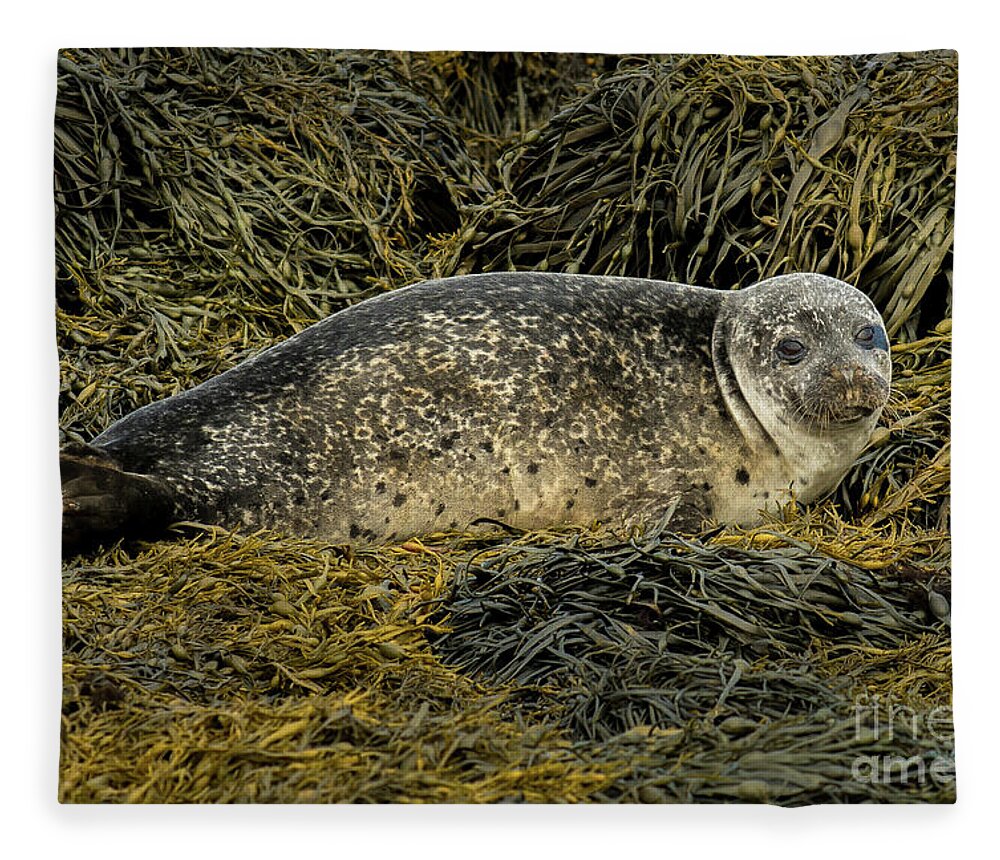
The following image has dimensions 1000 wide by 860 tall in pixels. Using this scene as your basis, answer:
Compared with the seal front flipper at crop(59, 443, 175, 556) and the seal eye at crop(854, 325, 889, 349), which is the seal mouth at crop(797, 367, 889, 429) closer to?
the seal eye at crop(854, 325, 889, 349)

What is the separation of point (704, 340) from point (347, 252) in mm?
1251

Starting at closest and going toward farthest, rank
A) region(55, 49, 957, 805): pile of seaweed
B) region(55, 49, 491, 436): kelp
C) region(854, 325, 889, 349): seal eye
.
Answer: region(55, 49, 957, 805): pile of seaweed < region(854, 325, 889, 349): seal eye < region(55, 49, 491, 436): kelp

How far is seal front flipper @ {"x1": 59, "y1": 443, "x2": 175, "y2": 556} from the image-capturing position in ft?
14.5

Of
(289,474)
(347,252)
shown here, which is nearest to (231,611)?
(289,474)

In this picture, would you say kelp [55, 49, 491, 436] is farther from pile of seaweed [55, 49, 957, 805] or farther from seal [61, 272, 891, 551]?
seal [61, 272, 891, 551]

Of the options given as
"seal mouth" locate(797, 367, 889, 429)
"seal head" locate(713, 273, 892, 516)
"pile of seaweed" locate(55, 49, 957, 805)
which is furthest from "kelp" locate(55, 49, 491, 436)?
"seal mouth" locate(797, 367, 889, 429)

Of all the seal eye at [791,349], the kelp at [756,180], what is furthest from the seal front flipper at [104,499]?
the seal eye at [791,349]

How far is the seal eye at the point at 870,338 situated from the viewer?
487 centimetres

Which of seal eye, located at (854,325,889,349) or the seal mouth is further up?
seal eye, located at (854,325,889,349)

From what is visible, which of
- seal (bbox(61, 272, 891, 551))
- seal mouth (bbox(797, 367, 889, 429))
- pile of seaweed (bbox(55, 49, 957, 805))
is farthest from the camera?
seal mouth (bbox(797, 367, 889, 429))

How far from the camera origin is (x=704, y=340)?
5.00 meters

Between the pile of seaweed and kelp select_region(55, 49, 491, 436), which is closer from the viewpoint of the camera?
the pile of seaweed

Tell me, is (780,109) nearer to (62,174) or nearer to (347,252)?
(347,252)

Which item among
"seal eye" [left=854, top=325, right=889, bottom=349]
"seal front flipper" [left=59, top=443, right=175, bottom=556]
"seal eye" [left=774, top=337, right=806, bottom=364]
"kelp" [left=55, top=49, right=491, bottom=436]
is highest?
"kelp" [left=55, top=49, right=491, bottom=436]
